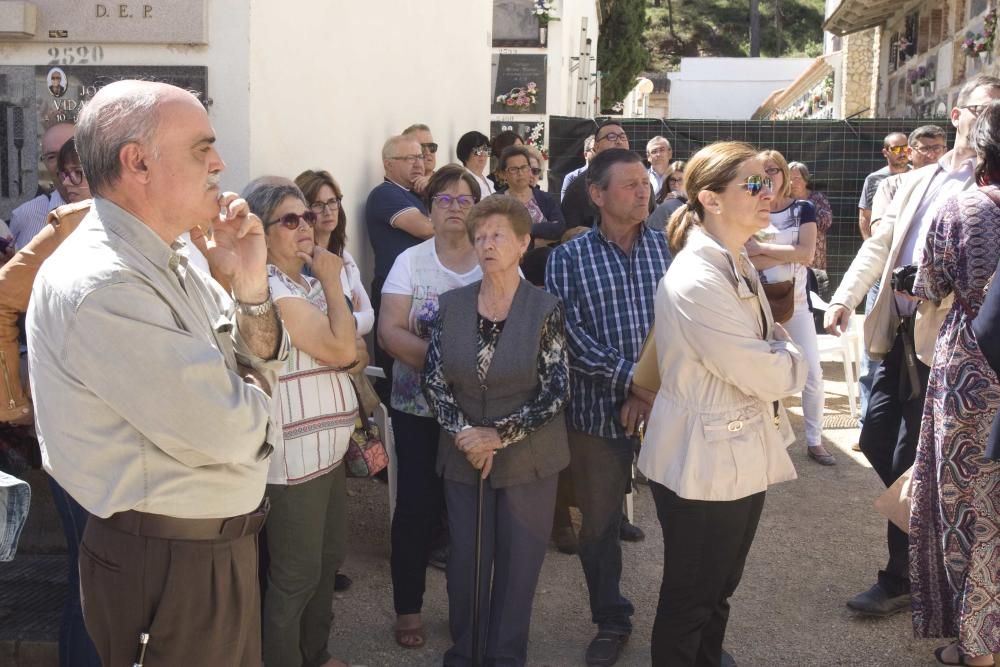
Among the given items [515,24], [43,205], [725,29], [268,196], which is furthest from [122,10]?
[725,29]

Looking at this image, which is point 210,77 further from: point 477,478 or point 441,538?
point 441,538

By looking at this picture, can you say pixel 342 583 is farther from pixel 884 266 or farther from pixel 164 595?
pixel 884 266

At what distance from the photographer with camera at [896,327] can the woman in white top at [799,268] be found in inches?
75.3

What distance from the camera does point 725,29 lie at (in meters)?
59.2

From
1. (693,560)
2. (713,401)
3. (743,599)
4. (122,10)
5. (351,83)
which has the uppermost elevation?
(122,10)

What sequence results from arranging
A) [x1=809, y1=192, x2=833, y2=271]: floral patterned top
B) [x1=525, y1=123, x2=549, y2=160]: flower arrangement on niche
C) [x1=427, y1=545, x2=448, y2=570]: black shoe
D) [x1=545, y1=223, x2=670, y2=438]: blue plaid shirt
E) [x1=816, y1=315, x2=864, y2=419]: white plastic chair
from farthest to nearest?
[x1=525, y1=123, x2=549, y2=160]: flower arrangement on niche → [x1=809, y1=192, x2=833, y2=271]: floral patterned top → [x1=816, y1=315, x2=864, y2=419]: white plastic chair → [x1=427, y1=545, x2=448, y2=570]: black shoe → [x1=545, y1=223, x2=670, y2=438]: blue plaid shirt

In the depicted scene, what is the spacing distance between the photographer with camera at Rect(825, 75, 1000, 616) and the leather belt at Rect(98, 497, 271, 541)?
2895 millimetres

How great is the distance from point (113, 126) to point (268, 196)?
1456mm

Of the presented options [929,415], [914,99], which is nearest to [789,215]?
[929,415]

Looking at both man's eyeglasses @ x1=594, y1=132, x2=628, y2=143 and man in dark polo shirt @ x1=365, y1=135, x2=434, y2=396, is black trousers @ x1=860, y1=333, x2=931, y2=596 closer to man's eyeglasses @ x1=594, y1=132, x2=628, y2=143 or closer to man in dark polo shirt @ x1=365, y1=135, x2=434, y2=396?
man in dark polo shirt @ x1=365, y1=135, x2=434, y2=396

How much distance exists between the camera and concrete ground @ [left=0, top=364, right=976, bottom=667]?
13.5 feet

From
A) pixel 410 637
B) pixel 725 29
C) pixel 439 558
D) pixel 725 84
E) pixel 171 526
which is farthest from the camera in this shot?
pixel 725 29

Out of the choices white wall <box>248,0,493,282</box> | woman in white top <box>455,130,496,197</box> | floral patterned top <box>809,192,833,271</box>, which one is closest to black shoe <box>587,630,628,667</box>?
white wall <box>248,0,493,282</box>

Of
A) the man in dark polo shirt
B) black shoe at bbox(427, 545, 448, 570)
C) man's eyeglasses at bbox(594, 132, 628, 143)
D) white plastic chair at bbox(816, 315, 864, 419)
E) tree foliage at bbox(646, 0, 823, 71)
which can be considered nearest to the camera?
black shoe at bbox(427, 545, 448, 570)
